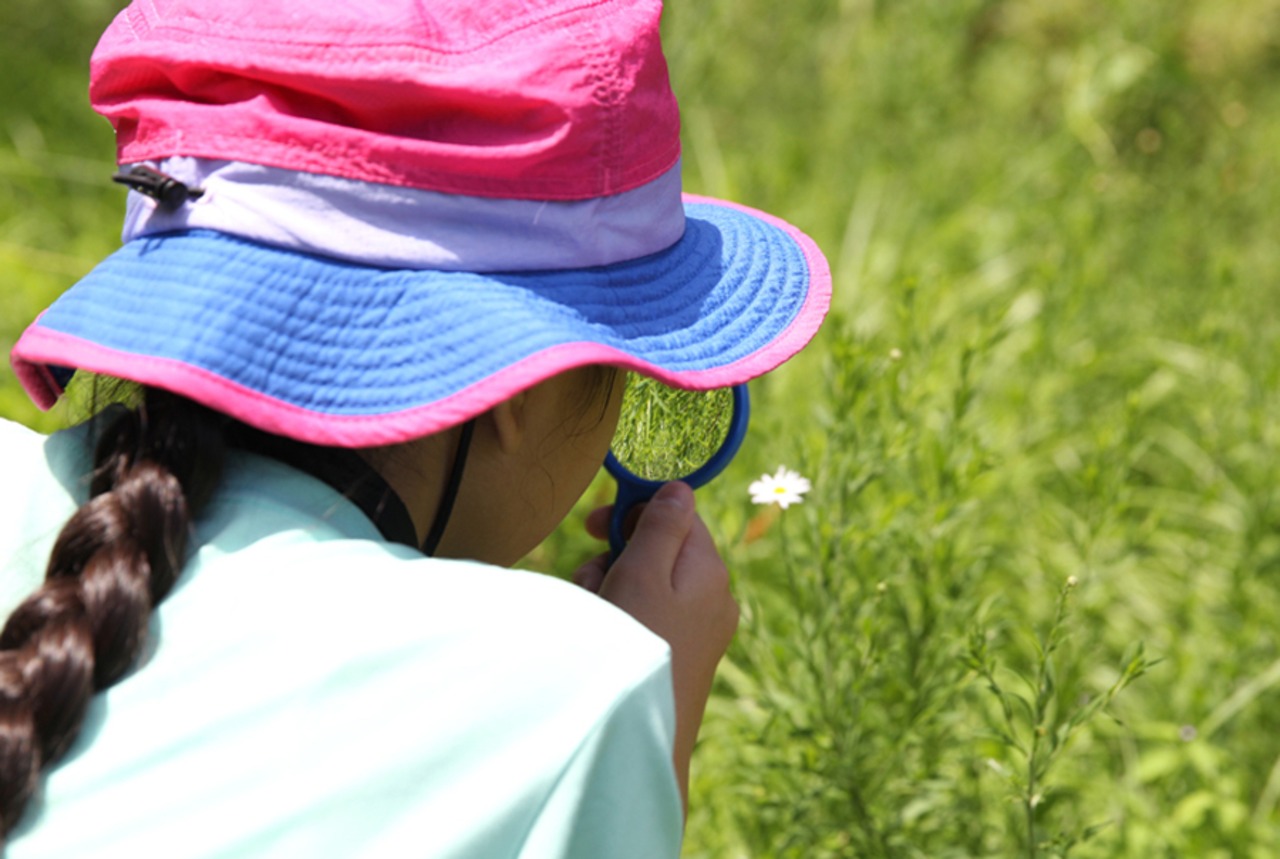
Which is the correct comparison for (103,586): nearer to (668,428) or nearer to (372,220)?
(372,220)

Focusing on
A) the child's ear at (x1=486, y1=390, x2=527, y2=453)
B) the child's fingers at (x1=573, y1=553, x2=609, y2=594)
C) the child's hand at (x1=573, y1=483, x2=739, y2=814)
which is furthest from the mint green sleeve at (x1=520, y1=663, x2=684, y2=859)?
the child's fingers at (x1=573, y1=553, x2=609, y2=594)

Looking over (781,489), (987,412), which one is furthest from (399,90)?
(987,412)

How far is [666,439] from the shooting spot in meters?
1.38

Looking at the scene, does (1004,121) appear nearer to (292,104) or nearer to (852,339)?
(852,339)

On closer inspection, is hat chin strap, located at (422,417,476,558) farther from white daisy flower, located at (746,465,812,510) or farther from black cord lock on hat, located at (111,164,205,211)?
white daisy flower, located at (746,465,812,510)

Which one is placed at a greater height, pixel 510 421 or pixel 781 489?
pixel 510 421

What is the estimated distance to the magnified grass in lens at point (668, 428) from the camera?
1329 millimetres

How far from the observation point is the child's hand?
1.21 meters

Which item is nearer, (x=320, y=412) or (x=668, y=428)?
(x=320, y=412)

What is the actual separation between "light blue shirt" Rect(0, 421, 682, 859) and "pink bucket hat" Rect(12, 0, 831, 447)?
0.44 feet

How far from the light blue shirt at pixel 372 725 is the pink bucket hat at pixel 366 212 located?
13cm

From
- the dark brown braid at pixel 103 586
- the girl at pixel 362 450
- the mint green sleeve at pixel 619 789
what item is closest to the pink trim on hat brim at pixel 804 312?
the girl at pixel 362 450

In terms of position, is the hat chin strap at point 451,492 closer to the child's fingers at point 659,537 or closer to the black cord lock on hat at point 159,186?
the child's fingers at point 659,537

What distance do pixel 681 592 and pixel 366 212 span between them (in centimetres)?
46
